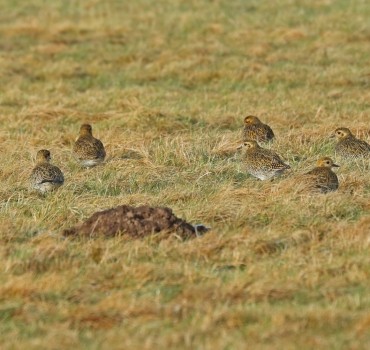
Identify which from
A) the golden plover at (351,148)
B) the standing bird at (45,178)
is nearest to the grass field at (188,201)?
the standing bird at (45,178)

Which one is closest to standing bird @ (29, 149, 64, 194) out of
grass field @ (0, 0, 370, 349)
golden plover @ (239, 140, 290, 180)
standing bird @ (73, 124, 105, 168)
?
grass field @ (0, 0, 370, 349)

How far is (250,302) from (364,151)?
16.2 ft

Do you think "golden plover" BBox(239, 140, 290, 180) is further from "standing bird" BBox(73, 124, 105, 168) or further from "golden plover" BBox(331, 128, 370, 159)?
"standing bird" BBox(73, 124, 105, 168)

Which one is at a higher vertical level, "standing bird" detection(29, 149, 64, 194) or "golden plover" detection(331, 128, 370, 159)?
"standing bird" detection(29, 149, 64, 194)

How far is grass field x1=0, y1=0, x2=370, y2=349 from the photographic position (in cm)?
670

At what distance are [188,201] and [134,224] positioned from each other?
51.6 inches

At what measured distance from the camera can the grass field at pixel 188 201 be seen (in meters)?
6.70

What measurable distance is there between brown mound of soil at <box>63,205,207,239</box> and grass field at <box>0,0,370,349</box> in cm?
15

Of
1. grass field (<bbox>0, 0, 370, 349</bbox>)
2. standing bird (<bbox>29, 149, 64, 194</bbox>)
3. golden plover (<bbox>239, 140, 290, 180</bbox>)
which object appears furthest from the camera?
golden plover (<bbox>239, 140, 290, 180</bbox>)

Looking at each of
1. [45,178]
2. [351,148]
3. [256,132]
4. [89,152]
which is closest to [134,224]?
[45,178]

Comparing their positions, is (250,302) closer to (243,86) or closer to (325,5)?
(243,86)

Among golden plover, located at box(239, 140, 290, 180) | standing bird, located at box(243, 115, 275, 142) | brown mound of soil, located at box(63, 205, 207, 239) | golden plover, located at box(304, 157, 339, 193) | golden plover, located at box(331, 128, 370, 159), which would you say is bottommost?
standing bird, located at box(243, 115, 275, 142)

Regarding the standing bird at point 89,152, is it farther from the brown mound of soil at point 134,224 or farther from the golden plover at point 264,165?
the brown mound of soil at point 134,224

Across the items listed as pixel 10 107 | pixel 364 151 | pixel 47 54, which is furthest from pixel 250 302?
pixel 47 54
